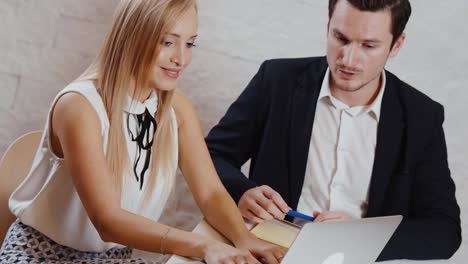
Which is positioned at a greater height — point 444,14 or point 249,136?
point 444,14

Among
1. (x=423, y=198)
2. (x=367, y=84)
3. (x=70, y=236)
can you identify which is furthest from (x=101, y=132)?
(x=423, y=198)

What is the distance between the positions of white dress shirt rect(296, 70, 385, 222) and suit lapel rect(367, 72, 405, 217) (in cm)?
3

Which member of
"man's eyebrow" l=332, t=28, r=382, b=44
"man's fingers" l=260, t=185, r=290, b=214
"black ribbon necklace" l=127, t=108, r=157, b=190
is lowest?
"man's fingers" l=260, t=185, r=290, b=214

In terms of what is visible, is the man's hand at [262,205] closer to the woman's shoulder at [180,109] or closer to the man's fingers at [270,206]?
the man's fingers at [270,206]

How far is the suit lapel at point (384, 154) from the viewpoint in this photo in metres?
2.05

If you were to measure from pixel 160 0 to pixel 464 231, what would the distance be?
55.1 inches

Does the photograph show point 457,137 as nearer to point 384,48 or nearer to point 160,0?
point 384,48

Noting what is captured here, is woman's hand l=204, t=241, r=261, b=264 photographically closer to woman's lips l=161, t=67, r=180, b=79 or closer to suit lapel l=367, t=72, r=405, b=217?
woman's lips l=161, t=67, r=180, b=79

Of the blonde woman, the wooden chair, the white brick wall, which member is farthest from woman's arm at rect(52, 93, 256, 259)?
the white brick wall

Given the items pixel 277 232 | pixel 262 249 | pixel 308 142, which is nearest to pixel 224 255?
pixel 262 249

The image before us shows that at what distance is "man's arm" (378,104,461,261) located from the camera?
6.13 ft

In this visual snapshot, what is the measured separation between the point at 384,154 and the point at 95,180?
833 mm

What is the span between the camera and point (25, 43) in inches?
100.0

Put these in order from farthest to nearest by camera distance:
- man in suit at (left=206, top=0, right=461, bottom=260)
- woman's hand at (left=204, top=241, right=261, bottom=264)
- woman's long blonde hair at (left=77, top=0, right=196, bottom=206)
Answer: man in suit at (left=206, top=0, right=461, bottom=260), woman's long blonde hair at (left=77, top=0, right=196, bottom=206), woman's hand at (left=204, top=241, right=261, bottom=264)
